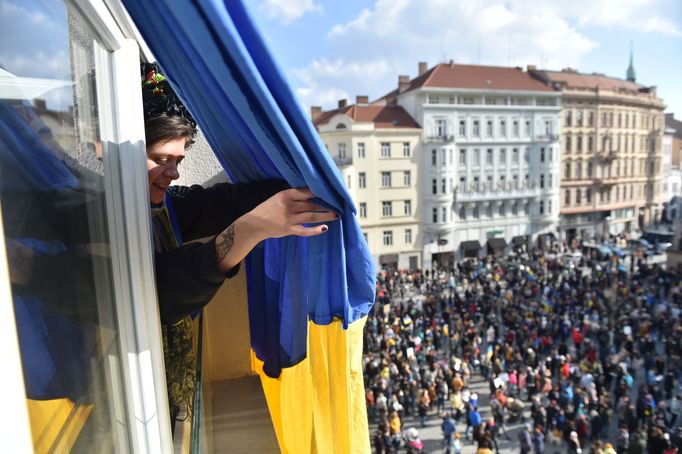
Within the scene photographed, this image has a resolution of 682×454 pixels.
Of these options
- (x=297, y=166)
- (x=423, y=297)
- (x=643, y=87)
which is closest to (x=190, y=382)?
(x=297, y=166)

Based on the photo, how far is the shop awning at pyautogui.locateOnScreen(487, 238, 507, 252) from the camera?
34.5m

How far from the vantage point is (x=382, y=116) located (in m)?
32.2

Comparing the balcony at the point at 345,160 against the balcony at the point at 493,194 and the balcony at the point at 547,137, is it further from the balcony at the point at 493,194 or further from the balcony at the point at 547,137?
the balcony at the point at 547,137

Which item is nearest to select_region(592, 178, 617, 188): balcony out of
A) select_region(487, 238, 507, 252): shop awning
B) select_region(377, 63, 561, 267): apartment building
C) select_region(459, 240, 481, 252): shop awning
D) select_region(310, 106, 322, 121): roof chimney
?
select_region(377, 63, 561, 267): apartment building

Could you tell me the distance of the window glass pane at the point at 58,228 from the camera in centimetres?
77

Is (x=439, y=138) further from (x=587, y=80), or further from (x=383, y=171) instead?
(x=587, y=80)

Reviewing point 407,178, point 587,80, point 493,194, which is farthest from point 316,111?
point 587,80

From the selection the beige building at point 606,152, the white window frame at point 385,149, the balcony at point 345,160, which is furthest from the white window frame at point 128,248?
the beige building at point 606,152

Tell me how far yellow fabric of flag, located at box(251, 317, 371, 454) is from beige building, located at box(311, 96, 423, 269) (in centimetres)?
2837

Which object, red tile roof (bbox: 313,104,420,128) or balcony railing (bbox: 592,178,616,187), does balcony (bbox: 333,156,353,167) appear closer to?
red tile roof (bbox: 313,104,420,128)

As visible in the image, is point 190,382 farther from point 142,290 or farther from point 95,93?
Result: point 95,93

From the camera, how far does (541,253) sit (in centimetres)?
3158

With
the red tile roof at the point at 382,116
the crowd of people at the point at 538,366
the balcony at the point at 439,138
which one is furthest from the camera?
the balcony at the point at 439,138

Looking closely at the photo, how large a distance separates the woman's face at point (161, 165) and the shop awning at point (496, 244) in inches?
1363
